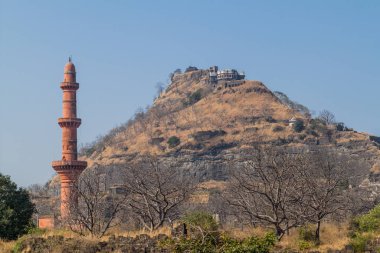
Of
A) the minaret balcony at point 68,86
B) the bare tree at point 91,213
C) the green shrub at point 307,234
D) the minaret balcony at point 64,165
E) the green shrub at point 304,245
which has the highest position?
the minaret balcony at point 68,86

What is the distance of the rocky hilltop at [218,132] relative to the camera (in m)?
133

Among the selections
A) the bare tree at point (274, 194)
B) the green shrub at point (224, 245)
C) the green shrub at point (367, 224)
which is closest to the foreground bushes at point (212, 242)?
the green shrub at point (224, 245)

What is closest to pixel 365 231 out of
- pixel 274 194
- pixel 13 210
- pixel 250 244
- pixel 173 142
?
pixel 250 244

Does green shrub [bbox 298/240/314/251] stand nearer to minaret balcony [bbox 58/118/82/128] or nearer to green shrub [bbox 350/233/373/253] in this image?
green shrub [bbox 350/233/373/253]

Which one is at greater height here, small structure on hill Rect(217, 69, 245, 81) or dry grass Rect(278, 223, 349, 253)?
small structure on hill Rect(217, 69, 245, 81)

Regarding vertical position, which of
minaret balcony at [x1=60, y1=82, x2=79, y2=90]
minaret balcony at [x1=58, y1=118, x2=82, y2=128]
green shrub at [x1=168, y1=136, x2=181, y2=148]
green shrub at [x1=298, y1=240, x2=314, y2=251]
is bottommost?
green shrub at [x1=298, y1=240, x2=314, y2=251]

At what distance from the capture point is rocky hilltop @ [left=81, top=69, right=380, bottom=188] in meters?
133

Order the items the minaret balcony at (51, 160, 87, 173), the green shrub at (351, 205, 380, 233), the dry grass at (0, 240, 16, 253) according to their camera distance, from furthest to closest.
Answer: the minaret balcony at (51, 160, 87, 173) < the dry grass at (0, 240, 16, 253) < the green shrub at (351, 205, 380, 233)

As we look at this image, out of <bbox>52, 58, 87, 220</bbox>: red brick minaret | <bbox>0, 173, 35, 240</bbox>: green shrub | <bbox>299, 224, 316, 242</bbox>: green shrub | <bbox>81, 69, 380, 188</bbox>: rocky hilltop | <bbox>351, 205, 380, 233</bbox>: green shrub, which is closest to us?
<bbox>299, 224, 316, 242</bbox>: green shrub

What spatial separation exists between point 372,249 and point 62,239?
11160 millimetres

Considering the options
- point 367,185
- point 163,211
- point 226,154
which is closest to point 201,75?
point 226,154

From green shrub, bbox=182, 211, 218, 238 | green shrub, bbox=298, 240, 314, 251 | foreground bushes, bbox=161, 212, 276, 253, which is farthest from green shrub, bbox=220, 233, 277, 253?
green shrub, bbox=298, 240, 314, 251

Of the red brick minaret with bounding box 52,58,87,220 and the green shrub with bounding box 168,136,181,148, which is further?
the green shrub with bounding box 168,136,181,148

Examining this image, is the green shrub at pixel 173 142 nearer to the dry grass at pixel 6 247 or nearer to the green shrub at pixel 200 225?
the dry grass at pixel 6 247
